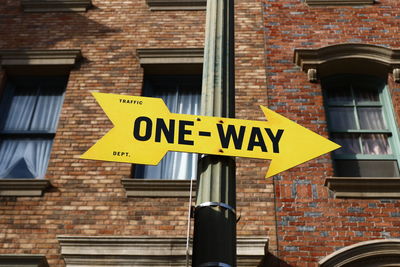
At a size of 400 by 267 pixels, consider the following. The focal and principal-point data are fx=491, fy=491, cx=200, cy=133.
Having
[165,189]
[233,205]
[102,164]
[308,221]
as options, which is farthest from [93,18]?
[233,205]

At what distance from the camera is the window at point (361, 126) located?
7391 millimetres

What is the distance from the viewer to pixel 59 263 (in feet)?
20.9

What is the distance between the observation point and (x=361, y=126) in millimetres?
7934

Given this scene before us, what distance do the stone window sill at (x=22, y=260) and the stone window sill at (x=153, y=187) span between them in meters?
1.46

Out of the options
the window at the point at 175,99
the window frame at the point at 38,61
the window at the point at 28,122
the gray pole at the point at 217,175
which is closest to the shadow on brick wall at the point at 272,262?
the window at the point at 175,99

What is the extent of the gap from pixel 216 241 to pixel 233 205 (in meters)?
0.32

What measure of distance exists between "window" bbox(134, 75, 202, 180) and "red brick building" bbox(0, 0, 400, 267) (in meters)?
0.02

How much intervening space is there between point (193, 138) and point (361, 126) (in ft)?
17.6

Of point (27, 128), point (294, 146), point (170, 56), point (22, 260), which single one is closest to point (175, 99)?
point (170, 56)

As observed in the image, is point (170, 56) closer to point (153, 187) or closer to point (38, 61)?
point (38, 61)

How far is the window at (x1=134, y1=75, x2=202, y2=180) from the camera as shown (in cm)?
770

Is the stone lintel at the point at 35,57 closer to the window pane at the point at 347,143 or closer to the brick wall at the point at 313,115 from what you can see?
the brick wall at the point at 313,115

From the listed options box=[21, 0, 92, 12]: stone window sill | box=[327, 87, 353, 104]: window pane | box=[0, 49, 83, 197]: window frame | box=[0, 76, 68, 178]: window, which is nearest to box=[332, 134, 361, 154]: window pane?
box=[327, 87, 353, 104]: window pane

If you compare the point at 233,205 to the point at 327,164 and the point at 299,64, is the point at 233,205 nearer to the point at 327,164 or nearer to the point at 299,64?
the point at 327,164
